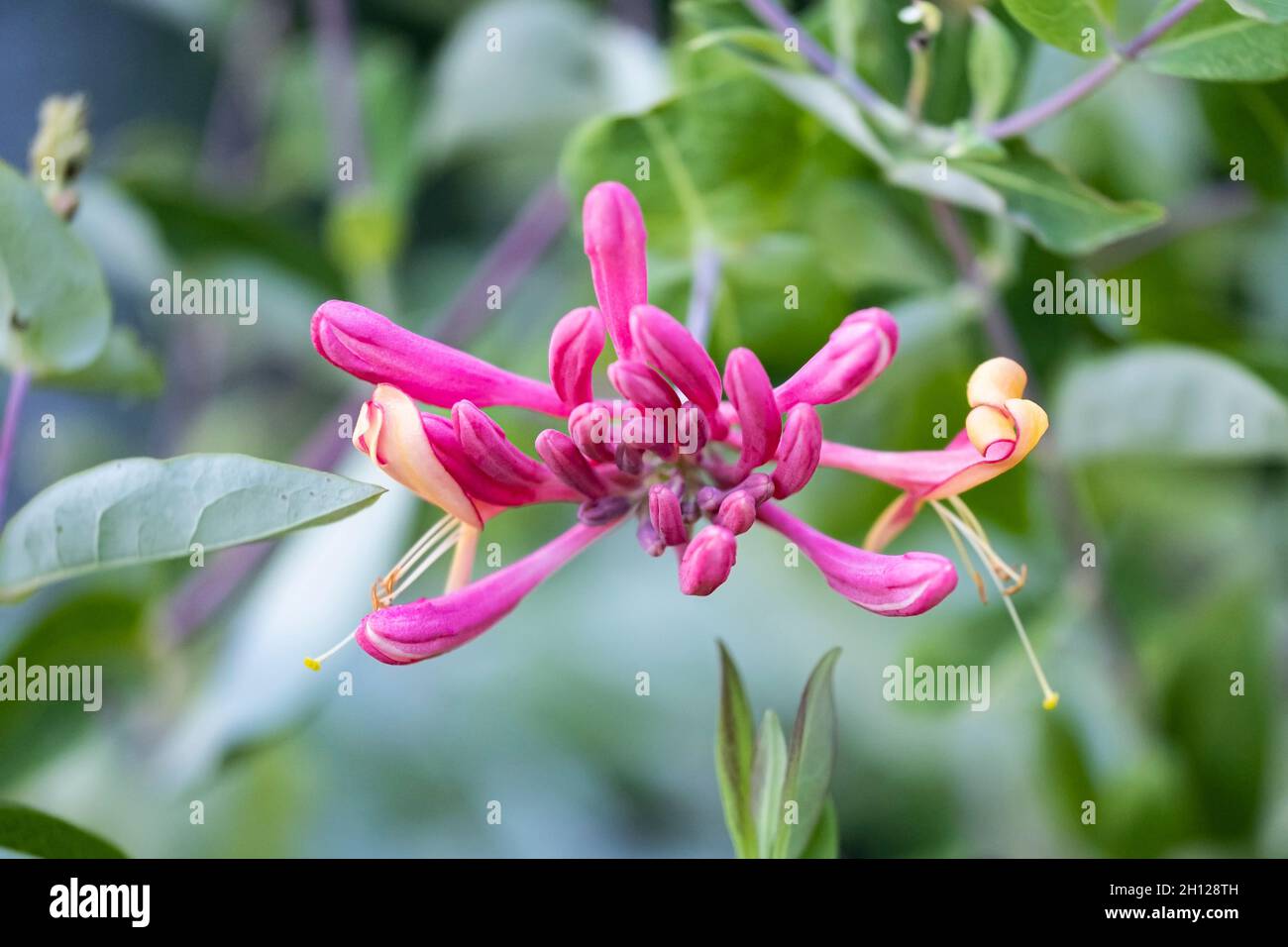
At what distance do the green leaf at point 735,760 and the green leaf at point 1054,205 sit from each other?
0.41 meters

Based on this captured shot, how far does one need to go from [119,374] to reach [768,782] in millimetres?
663

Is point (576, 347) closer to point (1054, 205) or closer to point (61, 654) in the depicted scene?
point (1054, 205)

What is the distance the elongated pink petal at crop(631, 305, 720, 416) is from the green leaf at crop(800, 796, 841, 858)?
318 mm

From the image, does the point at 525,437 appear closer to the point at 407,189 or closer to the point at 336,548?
the point at 336,548

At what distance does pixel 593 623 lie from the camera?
186 centimetres

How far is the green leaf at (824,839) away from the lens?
806mm

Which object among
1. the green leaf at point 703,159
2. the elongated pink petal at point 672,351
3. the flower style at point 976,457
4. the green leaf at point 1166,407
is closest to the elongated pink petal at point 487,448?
the elongated pink petal at point 672,351

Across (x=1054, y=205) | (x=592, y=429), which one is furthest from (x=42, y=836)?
(x=1054, y=205)

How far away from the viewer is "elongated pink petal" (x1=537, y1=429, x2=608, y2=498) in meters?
0.73

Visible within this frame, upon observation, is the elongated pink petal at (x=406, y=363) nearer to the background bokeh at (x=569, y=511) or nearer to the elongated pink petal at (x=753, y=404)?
the elongated pink petal at (x=753, y=404)

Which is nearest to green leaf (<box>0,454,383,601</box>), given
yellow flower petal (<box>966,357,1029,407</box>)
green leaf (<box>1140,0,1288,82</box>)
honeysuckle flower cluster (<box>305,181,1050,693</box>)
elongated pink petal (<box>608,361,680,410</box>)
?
honeysuckle flower cluster (<box>305,181,1050,693</box>)

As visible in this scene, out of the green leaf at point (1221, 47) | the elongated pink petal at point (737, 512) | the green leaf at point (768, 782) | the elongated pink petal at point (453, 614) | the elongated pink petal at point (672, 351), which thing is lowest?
the green leaf at point (768, 782)

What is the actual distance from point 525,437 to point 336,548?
271 mm
